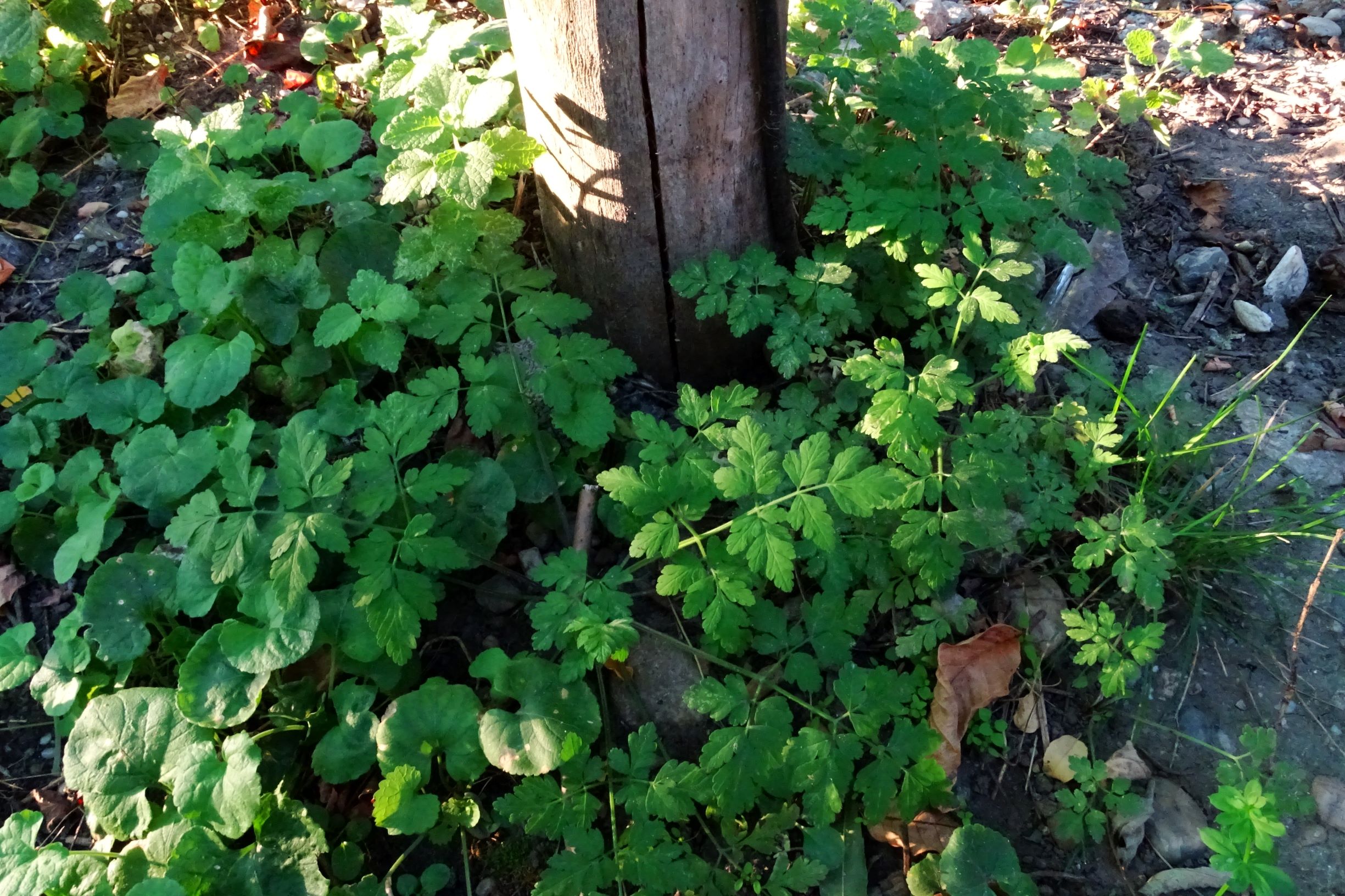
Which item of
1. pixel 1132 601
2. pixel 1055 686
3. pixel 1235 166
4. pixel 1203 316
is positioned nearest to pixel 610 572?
pixel 1055 686

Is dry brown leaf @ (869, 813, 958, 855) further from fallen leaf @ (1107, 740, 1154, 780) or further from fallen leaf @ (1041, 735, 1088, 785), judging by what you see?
fallen leaf @ (1107, 740, 1154, 780)

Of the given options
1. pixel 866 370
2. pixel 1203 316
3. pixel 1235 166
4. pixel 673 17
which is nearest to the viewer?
pixel 673 17

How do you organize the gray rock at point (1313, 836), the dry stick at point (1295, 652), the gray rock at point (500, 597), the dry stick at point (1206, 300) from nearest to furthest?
1. the dry stick at point (1295, 652)
2. the gray rock at point (1313, 836)
3. the gray rock at point (500, 597)
4. the dry stick at point (1206, 300)

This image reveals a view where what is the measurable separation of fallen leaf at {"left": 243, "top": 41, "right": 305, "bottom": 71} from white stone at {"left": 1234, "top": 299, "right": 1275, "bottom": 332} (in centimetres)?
402

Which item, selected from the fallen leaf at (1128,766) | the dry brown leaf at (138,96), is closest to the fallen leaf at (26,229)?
the dry brown leaf at (138,96)

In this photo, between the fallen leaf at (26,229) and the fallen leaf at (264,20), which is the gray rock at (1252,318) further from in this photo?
the fallen leaf at (26,229)

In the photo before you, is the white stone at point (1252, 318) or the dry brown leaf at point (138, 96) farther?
the dry brown leaf at point (138, 96)

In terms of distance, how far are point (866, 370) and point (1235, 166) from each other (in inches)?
101

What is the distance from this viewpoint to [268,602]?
213cm

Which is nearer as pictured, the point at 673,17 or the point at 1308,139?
the point at 673,17

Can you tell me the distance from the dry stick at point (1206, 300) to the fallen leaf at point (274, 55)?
386 centimetres

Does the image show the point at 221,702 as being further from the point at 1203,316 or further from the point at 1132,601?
the point at 1203,316

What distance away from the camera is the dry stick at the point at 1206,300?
317 centimetres

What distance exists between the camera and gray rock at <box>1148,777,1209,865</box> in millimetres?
2078
